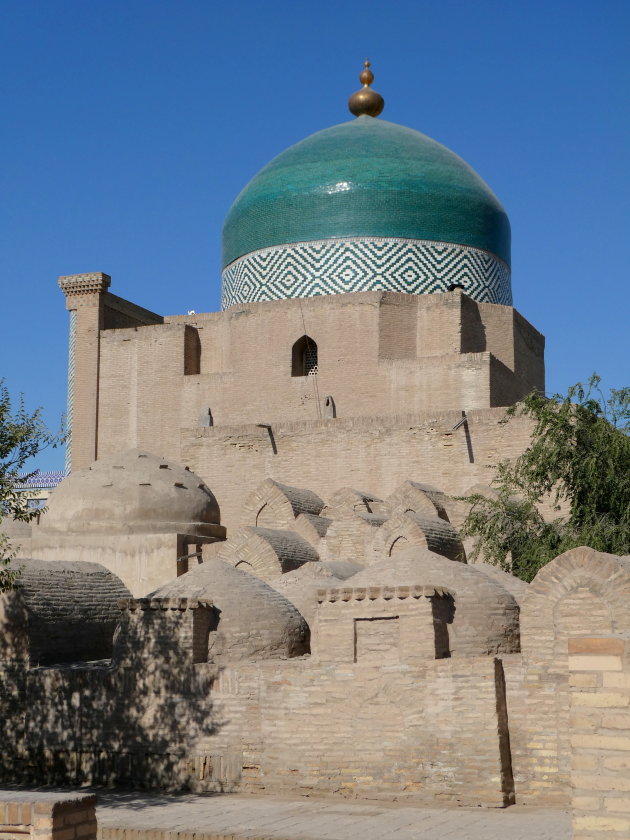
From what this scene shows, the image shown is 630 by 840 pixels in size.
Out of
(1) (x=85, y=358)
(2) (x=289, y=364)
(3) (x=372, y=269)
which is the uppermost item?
(3) (x=372, y=269)

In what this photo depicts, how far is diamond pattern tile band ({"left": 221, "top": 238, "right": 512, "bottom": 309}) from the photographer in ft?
61.0

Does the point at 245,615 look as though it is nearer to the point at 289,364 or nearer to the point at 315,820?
the point at 315,820

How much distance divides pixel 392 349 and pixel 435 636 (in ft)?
30.5

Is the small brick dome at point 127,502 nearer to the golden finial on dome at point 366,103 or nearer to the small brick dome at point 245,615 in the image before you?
the small brick dome at point 245,615

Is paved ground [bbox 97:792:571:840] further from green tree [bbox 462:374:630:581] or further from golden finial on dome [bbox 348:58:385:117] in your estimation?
golden finial on dome [bbox 348:58:385:117]

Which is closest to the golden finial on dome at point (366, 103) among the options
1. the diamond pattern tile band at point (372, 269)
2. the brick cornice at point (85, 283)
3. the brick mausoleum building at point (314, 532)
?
the brick mausoleum building at point (314, 532)

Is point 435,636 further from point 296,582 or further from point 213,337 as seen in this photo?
point 213,337

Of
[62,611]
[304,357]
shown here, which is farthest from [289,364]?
[62,611]

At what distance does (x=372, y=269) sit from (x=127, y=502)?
6594mm

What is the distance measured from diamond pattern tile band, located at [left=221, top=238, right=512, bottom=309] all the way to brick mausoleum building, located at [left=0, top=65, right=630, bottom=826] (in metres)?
0.04

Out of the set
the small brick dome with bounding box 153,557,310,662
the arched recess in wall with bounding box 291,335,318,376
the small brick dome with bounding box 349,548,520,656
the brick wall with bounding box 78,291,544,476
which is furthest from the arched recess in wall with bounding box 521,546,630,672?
the arched recess in wall with bounding box 291,335,318,376

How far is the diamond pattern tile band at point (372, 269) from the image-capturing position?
18.6 metres

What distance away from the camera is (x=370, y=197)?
18.8 m

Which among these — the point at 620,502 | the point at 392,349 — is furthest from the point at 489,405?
the point at 620,502
